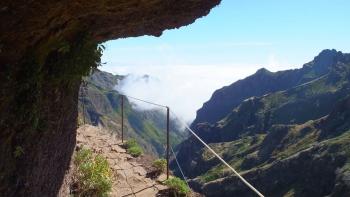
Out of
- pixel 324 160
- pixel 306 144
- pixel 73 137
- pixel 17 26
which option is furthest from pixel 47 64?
pixel 306 144

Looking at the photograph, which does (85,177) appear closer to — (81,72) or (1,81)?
(81,72)

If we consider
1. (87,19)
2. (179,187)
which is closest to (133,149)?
(179,187)

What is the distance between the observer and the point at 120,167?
49.1 feet

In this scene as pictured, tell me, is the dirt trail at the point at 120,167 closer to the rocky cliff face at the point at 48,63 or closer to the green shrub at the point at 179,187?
the green shrub at the point at 179,187

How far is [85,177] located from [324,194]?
132252 millimetres

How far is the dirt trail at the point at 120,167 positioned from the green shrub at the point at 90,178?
3.16 feet

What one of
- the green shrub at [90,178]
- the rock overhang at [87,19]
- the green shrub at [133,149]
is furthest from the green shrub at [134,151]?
the rock overhang at [87,19]

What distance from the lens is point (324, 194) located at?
133500mm

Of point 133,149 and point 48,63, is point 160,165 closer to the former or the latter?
point 133,149

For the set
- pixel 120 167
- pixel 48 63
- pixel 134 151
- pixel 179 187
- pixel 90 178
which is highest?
pixel 48 63

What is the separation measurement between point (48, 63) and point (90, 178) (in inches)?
200

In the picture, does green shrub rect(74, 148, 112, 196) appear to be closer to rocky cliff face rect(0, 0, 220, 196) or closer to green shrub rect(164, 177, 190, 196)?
rocky cliff face rect(0, 0, 220, 196)

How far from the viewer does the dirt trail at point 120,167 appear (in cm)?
1319

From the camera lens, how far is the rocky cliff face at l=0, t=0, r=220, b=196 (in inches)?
235
